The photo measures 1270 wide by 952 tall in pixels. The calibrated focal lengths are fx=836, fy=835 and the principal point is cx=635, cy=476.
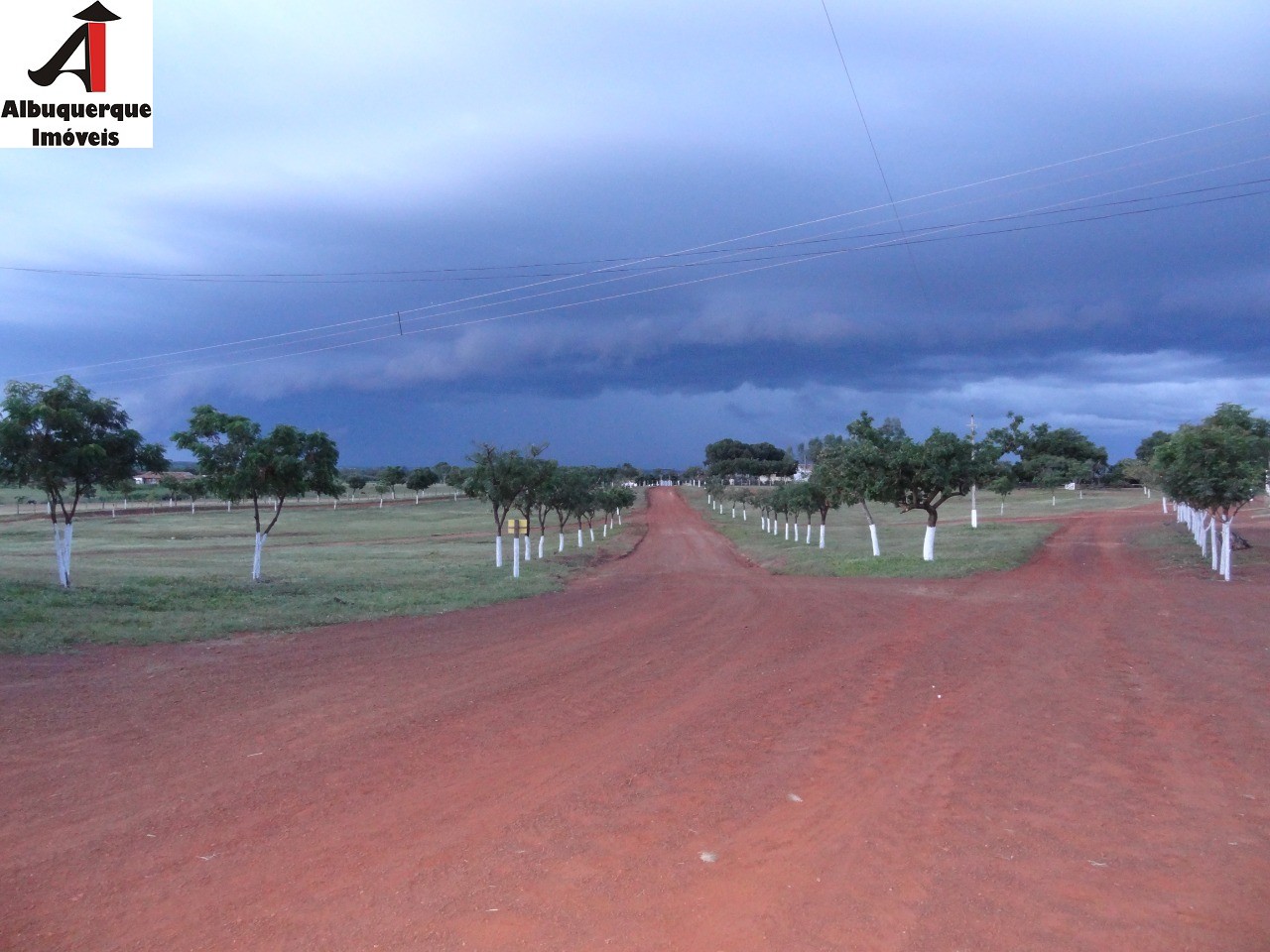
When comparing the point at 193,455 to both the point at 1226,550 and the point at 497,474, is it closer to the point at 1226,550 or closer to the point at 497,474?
the point at 497,474

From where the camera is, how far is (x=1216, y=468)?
26797 mm

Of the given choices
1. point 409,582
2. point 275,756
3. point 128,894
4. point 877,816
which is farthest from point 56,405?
point 877,816

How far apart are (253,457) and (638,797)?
22198 mm

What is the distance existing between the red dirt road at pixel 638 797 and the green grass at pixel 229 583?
2599 mm

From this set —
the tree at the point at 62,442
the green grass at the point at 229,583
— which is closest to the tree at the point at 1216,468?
the green grass at the point at 229,583

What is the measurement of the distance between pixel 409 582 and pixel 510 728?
1827cm

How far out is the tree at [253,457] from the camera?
25.5m

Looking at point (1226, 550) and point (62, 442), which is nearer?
point (62, 442)

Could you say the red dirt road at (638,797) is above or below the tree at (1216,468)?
below

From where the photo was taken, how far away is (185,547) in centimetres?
5225

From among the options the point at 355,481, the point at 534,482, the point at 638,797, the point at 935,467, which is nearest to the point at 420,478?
the point at 355,481

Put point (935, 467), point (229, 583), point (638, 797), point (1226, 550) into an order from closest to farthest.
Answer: point (638, 797), point (229, 583), point (1226, 550), point (935, 467)

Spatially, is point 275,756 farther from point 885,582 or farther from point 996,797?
point 885,582

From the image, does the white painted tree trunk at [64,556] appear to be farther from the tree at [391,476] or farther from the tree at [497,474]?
the tree at [391,476]
